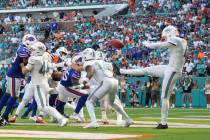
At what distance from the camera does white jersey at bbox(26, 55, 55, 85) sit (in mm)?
13523

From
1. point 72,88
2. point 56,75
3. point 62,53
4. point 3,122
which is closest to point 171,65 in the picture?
point 72,88

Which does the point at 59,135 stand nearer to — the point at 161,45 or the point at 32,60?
the point at 161,45

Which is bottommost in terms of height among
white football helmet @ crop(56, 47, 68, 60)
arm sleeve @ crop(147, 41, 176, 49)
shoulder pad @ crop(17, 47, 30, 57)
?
white football helmet @ crop(56, 47, 68, 60)

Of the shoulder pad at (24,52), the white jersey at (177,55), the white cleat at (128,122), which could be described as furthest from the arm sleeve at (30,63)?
the white jersey at (177,55)

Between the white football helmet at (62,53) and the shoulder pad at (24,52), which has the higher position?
the shoulder pad at (24,52)

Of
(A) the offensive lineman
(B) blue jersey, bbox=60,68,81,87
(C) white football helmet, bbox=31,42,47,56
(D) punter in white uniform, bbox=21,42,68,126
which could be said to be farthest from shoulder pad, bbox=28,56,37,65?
(B) blue jersey, bbox=60,68,81,87

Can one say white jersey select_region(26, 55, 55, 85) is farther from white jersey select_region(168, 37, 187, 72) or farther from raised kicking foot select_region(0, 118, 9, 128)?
white jersey select_region(168, 37, 187, 72)

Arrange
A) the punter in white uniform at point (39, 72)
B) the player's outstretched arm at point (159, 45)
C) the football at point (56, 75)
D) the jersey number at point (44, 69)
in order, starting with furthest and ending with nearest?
the football at point (56, 75), the jersey number at point (44, 69), the punter in white uniform at point (39, 72), the player's outstretched arm at point (159, 45)

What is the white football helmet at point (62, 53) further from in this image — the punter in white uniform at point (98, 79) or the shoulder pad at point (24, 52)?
the punter in white uniform at point (98, 79)

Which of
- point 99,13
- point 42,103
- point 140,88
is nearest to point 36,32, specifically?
point 99,13

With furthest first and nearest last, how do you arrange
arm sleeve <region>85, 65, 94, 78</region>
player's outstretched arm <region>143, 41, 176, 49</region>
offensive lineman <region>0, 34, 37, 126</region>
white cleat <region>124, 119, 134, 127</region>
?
offensive lineman <region>0, 34, 37, 126</region>
white cleat <region>124, 119, 134, 127</region>
arm sleeve <region>85, 65, 94, 78</region>
player's outstretched arm <region>143, 41, 176, 49</region>

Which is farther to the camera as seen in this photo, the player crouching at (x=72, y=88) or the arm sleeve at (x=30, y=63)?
the player crouching at (x=72, y=88)

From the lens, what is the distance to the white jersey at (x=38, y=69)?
1352 centimetres

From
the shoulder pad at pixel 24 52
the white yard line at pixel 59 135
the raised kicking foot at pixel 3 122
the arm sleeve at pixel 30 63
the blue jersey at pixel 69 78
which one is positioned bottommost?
the raised kicking foot at pixel 3 122
